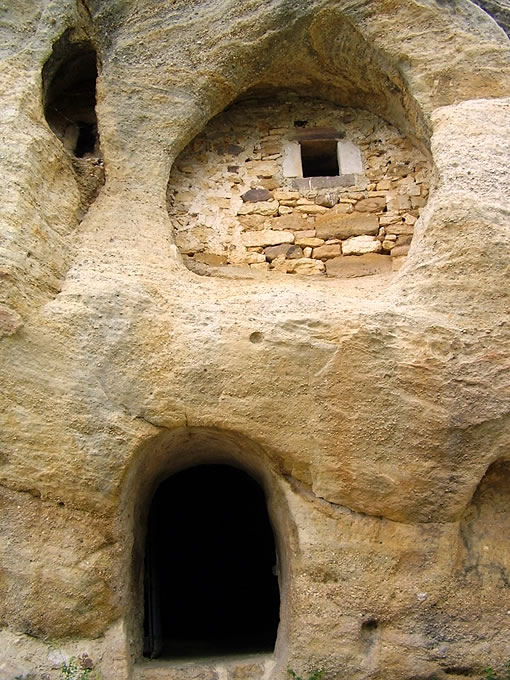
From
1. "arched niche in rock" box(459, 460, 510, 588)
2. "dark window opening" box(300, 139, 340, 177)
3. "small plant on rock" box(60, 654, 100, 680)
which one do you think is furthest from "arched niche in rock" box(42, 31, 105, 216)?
"arched niche in rock" box(459, 460, 510, 588)

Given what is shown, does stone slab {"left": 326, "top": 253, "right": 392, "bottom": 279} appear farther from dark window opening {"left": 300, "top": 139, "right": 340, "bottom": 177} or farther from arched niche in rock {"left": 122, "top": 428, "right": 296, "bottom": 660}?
arched niche in rock {"left": 122, "top": 428, "right": 296, "bottom": 660}

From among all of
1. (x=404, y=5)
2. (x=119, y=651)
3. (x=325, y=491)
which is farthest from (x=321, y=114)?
(x=119, y=651)

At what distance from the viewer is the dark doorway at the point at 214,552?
5.15 metres

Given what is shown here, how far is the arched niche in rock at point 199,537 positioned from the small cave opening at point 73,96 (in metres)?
2.29

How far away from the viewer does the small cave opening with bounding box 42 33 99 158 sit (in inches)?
173

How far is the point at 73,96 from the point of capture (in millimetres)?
4777

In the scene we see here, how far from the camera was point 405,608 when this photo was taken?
302cm

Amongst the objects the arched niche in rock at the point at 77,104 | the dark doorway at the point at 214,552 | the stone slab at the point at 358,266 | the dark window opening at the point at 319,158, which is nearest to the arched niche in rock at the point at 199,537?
the dark doorway at the point at 214,552

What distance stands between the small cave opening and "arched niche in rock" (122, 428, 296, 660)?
2289mm

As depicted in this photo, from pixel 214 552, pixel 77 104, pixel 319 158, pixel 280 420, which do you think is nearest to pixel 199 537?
pixel 214 552

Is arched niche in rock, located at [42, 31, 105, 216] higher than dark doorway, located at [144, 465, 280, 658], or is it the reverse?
arched niche in rock, located at [42, 31, 105, 216]

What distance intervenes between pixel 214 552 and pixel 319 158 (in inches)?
133

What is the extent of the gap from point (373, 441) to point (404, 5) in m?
3.05

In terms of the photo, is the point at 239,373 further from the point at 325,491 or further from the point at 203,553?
the point at 203,553
